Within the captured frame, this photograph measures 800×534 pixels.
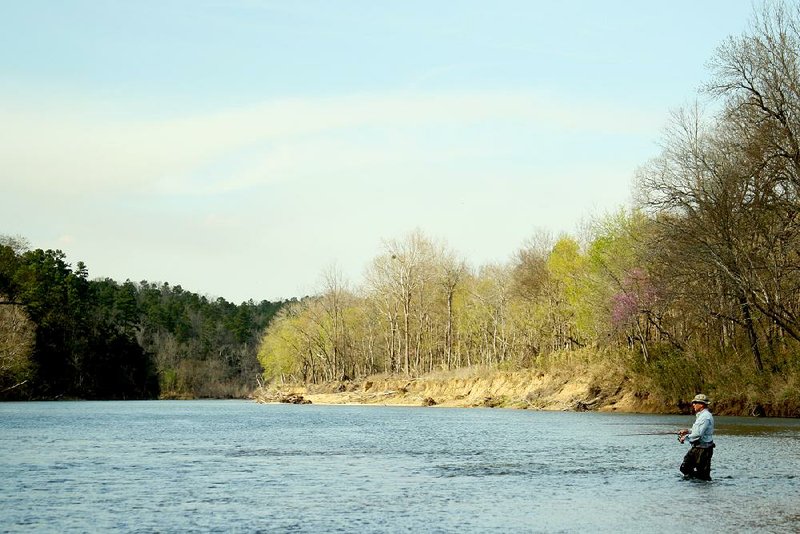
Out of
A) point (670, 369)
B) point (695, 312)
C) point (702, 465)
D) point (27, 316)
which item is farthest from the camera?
point (27, 316)

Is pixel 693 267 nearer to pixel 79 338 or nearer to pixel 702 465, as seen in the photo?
pixel 702 465

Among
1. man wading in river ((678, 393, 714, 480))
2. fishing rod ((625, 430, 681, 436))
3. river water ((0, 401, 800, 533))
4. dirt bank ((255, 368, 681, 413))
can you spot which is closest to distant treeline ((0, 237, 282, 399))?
dirt bank ((255, 368, 681, 413))

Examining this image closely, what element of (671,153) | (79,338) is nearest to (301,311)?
(79,338)

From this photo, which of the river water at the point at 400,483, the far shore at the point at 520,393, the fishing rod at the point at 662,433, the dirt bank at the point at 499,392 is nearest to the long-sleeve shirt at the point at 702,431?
the river water at the point at 400,483

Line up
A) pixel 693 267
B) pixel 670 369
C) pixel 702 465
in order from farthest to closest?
pixel 670 369 → pixel 693 267 → pixel 702 465

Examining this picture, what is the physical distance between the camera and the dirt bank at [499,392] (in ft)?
218

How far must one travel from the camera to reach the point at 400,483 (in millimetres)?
24203

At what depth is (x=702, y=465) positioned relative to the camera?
23.7m

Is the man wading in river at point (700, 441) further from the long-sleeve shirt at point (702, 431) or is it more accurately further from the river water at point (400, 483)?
the river water at point (400, 483)

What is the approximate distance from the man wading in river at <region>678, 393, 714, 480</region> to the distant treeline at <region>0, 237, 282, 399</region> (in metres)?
81.5

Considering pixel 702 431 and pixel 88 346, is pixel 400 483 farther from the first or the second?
pixel 88 346

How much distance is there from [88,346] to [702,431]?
399 ft

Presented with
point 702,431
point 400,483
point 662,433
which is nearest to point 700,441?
point 702,431

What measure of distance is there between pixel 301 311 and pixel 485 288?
3783 centimetres
